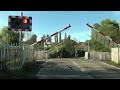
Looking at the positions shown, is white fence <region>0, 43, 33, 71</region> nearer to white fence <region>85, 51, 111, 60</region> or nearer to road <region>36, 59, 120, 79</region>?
road <region>36, 59, 120, 79</region>

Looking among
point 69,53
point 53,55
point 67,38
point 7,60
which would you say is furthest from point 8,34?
point 7,60

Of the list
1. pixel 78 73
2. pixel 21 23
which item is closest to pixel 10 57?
pixel 21 23

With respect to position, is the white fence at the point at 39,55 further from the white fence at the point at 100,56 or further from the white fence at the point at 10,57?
the white fence at the point at 10,57

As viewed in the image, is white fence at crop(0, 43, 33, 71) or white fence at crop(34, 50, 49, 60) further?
white fence at crop(34, 50, 49, 60)

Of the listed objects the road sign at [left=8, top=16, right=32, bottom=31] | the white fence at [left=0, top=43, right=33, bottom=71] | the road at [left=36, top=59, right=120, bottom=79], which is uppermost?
the road sign at [left=8, top=16, right=32, bottom=31]

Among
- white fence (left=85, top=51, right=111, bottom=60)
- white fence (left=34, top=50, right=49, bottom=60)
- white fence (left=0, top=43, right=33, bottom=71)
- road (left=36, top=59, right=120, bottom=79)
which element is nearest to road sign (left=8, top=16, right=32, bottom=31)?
white fence (left=0, top=43, right=33, bottom=71)

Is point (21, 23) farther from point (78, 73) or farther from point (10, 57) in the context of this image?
point (78, 73)

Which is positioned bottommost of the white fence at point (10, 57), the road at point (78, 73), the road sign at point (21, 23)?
the road at point (78, 73)

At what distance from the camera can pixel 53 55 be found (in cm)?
9756

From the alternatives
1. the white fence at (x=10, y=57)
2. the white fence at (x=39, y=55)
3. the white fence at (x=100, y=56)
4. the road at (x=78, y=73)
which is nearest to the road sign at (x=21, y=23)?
the white fence at (x=10, y=57)

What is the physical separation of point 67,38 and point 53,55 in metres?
22.0

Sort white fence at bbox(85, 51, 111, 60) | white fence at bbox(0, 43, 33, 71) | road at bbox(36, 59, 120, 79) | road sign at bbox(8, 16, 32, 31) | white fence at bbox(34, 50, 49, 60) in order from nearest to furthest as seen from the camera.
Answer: road at bbox(36, 59, 120, 79) < white fence at bbox(0, 43, 33, 71) < road sign at bbox(8, 16, 32, 31) < white fence at bbox(34, 50, 49, 60) < white fence at bbox(85, 51, 111, 60)

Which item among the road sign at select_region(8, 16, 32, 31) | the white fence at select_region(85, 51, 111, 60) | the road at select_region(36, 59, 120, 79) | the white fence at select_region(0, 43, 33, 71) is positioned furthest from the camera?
the white fence at select_region(85, 51, 111, 60)

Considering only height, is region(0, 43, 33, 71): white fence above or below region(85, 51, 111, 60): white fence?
above
